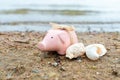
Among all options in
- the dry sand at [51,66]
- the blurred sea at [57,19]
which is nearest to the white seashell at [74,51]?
the dry sand at [51,66]

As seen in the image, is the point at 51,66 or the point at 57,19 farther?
the point at 57,19

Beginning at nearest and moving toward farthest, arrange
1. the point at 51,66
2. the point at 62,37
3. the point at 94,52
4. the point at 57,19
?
the point at 51,66 < the point at 94,52 < the point at 62,37 < the point at 57,19

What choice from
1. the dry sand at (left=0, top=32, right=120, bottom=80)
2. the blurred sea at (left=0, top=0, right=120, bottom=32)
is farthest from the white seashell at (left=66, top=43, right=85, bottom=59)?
the blurred sea at (left=0, top=0, right=120, bottom=32)

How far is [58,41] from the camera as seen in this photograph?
14.6ft

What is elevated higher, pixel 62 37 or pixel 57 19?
pixel 62 37

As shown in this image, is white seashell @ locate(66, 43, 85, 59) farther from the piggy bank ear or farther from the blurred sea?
the blurred sea

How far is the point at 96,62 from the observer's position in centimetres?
437

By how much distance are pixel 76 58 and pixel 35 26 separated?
15.1ft

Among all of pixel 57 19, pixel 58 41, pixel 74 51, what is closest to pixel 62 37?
pixel 58 41

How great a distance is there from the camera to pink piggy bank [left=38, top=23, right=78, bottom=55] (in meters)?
4.36

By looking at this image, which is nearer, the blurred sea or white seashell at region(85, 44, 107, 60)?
white seashell at region(85, 44, 107, 60)

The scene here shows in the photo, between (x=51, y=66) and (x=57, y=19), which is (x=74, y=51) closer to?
(x=51, y=66)

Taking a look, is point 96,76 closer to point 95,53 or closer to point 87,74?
point 87,74

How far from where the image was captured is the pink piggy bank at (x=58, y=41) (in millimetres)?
4363
